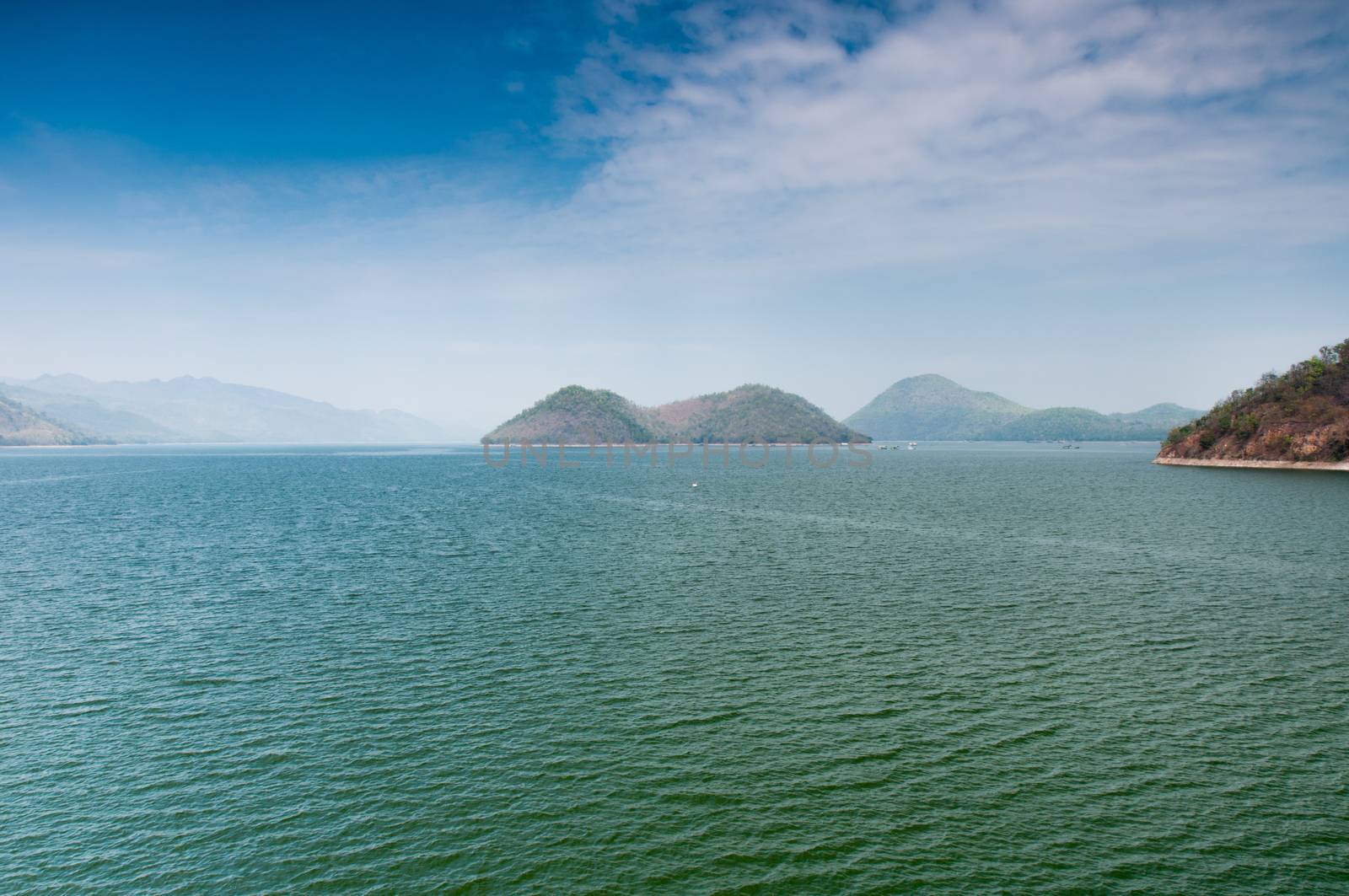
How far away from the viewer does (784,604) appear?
156ft

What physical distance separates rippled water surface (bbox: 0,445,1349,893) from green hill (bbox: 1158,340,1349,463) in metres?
133

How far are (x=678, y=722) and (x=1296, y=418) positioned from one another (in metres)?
211

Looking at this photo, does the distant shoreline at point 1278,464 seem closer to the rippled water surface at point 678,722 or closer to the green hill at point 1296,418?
the green hill at point 1296,418

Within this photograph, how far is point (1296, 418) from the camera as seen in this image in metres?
172

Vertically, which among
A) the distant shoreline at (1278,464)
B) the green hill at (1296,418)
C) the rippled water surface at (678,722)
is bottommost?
the rippled water surface at (678,722)

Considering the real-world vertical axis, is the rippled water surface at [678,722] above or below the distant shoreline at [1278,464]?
below

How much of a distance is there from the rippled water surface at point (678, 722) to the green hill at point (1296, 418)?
5233 inches

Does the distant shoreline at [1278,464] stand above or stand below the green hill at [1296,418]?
below

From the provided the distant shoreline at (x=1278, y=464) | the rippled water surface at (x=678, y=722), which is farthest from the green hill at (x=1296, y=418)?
the rippled water surface at (x=678, y=722)

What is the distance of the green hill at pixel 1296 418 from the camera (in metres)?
162

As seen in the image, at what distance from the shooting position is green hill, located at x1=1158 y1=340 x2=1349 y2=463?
162375 millimetres

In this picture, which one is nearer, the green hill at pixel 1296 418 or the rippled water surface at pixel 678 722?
the rippled water surface at pixel 678 722

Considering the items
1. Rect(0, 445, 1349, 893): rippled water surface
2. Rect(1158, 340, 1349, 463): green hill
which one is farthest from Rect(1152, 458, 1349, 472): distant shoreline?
Rect(0, 445, 1349, 893): rippled water surface

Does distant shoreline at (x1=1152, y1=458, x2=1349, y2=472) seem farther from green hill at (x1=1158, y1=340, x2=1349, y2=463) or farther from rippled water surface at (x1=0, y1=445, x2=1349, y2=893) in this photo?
rippled water surface at (x1=0, y1=445, x2=1349, y2=893)
